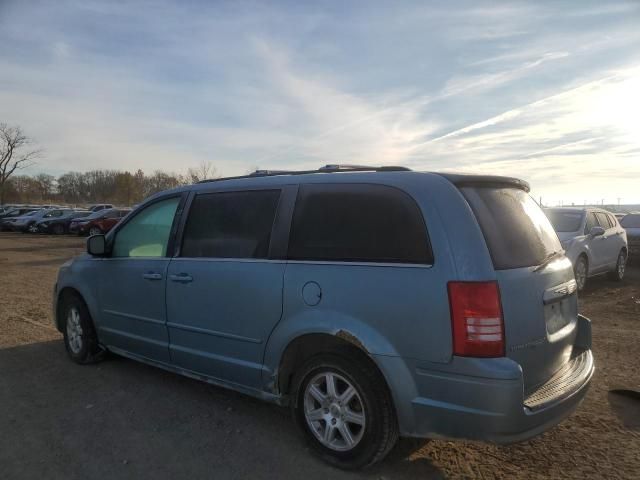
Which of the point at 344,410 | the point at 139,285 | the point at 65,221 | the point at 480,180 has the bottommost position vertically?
the point at 65,221

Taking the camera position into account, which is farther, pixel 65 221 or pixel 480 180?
pixel 65 221

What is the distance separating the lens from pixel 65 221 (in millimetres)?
31906

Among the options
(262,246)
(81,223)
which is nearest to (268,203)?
(262,246)

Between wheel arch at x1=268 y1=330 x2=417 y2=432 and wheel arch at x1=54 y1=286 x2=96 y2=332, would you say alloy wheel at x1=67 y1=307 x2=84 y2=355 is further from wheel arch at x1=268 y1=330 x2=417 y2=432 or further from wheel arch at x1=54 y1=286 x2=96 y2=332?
wheel arch at x1=268 y1=330 x2=417 y2=432

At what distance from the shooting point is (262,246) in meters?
3.66

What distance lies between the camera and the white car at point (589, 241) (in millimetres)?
9352

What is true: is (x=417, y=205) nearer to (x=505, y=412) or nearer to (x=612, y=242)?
(x=505, y=412)

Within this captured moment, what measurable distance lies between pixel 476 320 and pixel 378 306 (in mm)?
555

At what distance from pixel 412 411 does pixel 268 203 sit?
1.77 m

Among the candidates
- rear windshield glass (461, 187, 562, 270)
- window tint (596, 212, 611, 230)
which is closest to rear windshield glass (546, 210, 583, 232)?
window tint (596, 212, 611, 230)

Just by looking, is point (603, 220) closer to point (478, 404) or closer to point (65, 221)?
point (478, 404)

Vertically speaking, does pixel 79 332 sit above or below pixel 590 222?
below

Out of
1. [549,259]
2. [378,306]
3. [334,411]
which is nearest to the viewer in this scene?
[378,306]

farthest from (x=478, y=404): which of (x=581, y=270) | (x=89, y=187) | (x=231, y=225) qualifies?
(x=89, y=187)
